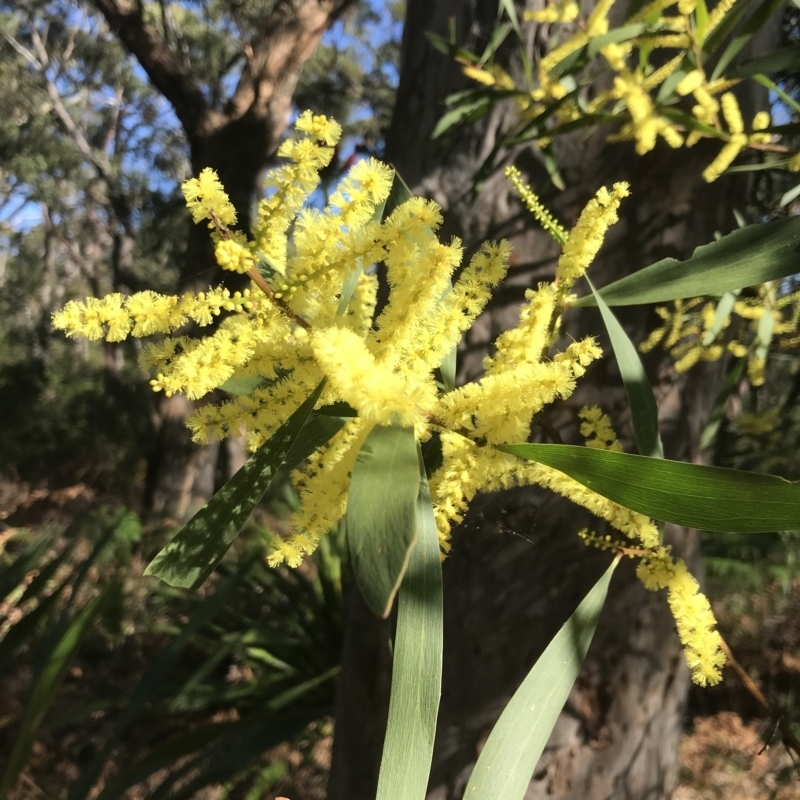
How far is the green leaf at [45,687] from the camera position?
1.05 m

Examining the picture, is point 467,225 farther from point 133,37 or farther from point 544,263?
point 133,37

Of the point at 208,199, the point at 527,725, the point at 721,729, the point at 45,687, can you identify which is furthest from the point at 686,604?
the point at 721,729

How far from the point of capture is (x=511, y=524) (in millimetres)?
809

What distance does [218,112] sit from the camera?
3.28 metres

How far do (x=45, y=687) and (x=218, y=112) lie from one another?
3149 mm

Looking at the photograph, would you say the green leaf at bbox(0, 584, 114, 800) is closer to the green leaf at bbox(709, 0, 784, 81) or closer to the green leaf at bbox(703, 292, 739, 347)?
the green leaf at bbox(703, 292, 739, 347)

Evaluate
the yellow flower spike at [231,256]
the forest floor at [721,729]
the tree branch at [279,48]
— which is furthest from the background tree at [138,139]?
the yellow flower spike at [231,256]

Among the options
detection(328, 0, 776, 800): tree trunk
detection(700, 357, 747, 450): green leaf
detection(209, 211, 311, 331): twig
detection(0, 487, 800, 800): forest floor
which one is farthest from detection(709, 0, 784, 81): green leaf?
detection(0, 487, 800, 800): forest floor

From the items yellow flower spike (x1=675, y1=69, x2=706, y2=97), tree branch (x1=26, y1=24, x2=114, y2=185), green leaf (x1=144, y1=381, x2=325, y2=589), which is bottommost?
green leaf (x1=144, y1=381, x2=325, y2=589)

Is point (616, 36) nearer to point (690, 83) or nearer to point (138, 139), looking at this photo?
point (690, 83)

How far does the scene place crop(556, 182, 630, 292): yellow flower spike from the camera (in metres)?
0.44

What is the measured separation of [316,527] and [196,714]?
213cm

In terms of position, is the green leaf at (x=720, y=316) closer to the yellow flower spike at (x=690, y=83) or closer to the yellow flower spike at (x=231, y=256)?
the yellow flower spike at (x=690, y=83)

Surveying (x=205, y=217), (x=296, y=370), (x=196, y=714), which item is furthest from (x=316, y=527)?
(x=196, y=714)
